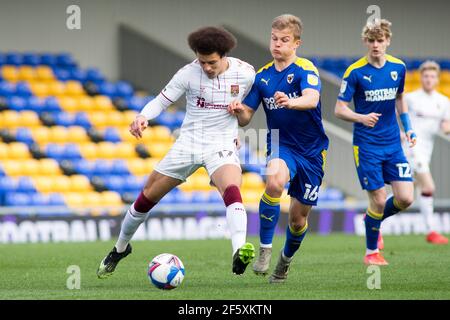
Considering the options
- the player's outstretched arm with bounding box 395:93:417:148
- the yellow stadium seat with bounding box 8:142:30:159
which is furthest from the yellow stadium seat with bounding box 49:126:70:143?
the player's outstretched arm with bounding box 395:93:417:148

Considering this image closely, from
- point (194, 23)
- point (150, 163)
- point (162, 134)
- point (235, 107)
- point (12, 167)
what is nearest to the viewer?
point (235, 107)

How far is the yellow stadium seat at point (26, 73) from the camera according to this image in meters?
21.2

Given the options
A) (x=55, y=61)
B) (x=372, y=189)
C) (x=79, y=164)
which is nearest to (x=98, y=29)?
(x=55, y=61)

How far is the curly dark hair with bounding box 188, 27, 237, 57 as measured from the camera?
8453 mm

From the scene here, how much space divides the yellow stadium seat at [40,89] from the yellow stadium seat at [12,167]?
2426mm

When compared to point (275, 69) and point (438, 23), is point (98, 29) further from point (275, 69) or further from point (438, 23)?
point (275, 69)

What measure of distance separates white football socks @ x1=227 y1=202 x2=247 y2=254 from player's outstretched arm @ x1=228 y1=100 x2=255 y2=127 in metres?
0.82

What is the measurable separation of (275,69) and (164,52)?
1272cm

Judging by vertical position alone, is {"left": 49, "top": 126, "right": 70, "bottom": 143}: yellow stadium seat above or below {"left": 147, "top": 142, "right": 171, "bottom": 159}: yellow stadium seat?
above

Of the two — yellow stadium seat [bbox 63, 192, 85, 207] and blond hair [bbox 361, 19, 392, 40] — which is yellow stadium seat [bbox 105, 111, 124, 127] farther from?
blond hair [bbox 361, 19, 392, 40]

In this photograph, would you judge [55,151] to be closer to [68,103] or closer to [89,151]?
[89,151]

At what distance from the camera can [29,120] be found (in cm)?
2014

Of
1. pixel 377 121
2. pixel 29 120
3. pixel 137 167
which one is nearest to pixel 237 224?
pixel 377 121

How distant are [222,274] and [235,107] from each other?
1.90m
